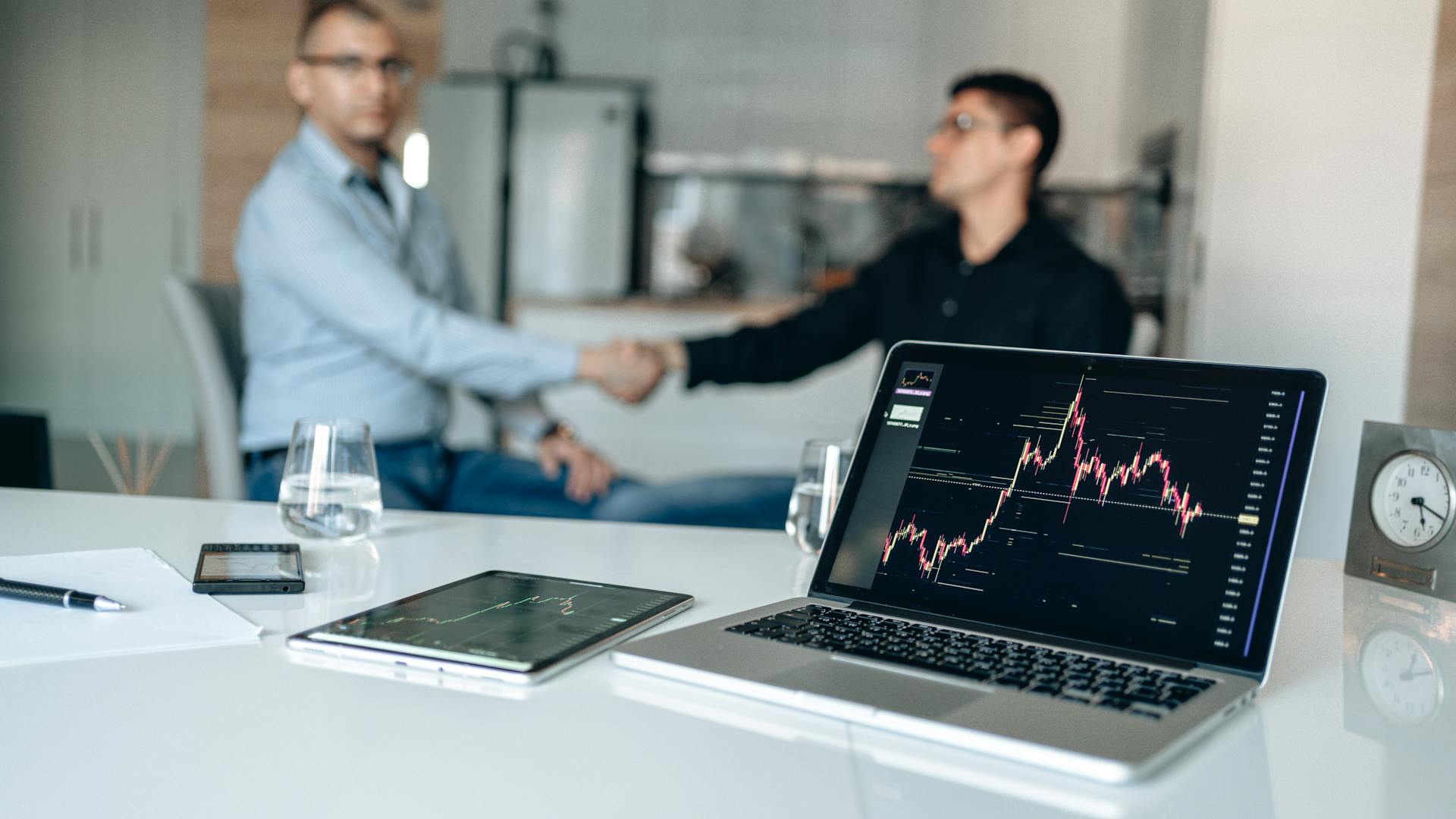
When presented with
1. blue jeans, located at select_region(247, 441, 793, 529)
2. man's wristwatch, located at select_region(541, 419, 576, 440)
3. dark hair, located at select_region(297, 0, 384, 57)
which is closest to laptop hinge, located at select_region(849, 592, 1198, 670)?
blue jeans, located at select_region(247, 441, 793, 529)

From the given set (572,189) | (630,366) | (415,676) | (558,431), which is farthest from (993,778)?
(572,189)

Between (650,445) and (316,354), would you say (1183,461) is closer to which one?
(316,354)

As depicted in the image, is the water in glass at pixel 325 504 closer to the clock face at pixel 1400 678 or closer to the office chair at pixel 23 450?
the clock face at pixel 1400 678

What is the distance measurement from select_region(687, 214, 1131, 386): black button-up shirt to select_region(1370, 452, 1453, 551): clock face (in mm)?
1107

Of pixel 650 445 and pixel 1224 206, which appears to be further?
pixel 650 445

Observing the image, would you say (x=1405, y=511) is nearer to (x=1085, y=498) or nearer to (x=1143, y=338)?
(x=1085, y=498)

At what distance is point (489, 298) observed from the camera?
5.51m

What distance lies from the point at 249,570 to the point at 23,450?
3.83 feet

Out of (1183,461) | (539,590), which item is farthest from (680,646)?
(1183,461)

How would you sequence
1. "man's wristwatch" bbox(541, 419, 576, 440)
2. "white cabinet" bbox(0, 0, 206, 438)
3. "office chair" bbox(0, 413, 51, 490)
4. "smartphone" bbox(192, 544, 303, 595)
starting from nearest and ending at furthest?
"smartphone" bbox(192, 544, 303, 595), "office chair" bbox(0, 413, 51, 490), "man's wristwatch" bbox(541, 419, 576, 440), "white cabinet" bbox(0, 0, 206, 438)

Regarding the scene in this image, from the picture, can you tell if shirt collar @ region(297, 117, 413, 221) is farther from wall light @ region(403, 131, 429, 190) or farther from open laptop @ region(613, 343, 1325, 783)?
wall light @ region(403, 131, 429, 190)

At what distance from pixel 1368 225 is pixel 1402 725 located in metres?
2.08

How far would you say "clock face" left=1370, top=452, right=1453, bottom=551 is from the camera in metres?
0.95

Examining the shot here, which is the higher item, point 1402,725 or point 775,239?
point 775,239
